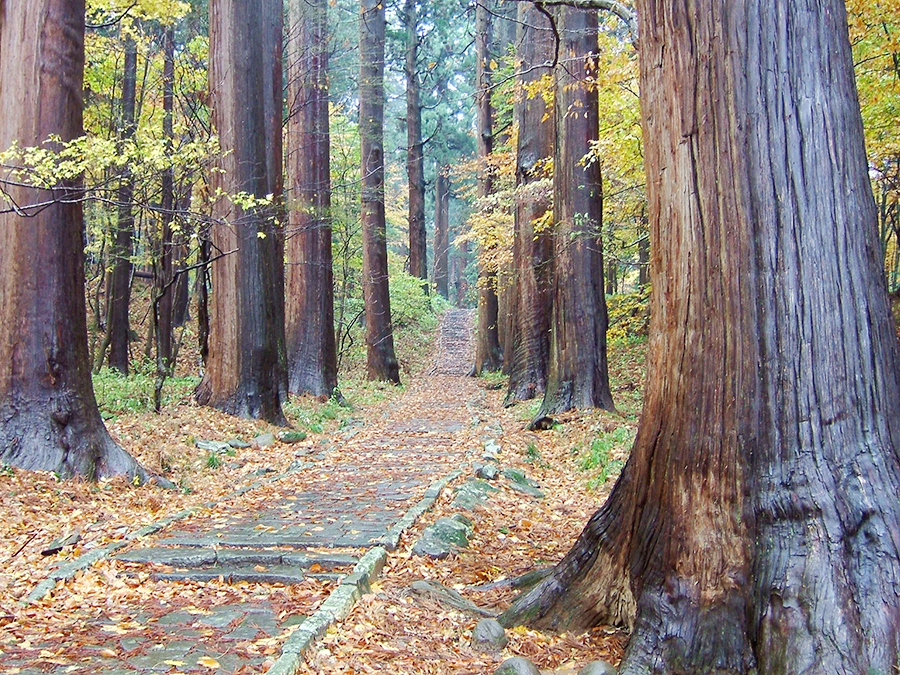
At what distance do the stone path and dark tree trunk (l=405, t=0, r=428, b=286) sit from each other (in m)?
21.7

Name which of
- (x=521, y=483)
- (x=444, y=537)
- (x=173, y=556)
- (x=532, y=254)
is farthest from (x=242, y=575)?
(x=532, y=254)

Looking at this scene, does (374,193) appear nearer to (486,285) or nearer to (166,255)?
(486,285)

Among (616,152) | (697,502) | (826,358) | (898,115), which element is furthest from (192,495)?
(898,115)

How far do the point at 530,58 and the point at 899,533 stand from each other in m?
13.1

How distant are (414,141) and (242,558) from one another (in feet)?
85.3

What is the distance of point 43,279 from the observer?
7426 mm

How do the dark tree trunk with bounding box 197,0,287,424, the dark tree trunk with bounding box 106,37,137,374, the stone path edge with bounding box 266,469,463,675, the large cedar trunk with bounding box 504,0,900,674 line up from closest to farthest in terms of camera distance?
the large cedar trunk with bounding box 504,0,900,674, the stone path edge with bounding box 266,469,463,675, the dark tree trunk with bounding box 197,0,287,424, the dark tree trunk with bounding box 106,37,137,374

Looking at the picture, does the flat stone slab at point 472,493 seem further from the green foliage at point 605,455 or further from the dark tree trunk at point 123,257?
the dark tree trunk at point 123,257

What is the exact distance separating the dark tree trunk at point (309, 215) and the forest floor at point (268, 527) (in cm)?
389

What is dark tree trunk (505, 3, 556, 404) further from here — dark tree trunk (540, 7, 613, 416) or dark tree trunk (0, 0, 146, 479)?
dark tree trunk (0, 0, 146, 479)

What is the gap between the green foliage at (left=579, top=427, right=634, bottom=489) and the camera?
27.7ft

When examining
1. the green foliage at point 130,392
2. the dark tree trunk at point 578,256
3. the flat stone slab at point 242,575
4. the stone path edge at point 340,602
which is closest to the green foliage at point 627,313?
the dark tree trunk at point 578,256

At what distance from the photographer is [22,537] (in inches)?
231

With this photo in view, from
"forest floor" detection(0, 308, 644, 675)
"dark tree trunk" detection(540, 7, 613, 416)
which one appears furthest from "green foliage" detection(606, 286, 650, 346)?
"forest floor" detection(0, 308, 644, 675)
